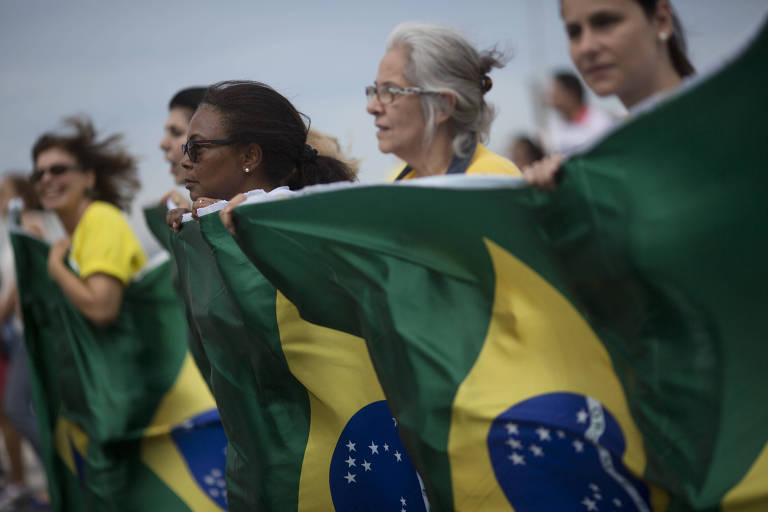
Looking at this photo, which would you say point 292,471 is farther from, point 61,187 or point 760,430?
point 61,187

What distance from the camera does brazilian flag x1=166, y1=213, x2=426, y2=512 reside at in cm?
238

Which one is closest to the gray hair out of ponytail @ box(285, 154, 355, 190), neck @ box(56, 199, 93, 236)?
ponytail @ box(285, 154, 355, 190)

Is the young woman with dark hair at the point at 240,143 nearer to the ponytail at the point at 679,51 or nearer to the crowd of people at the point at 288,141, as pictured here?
the crowd of people at the point at 288,141

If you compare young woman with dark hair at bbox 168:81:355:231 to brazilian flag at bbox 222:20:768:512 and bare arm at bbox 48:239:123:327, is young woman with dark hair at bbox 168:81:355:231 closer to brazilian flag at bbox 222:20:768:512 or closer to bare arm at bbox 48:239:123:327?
brazilian flag at bbox 222:20:768:512

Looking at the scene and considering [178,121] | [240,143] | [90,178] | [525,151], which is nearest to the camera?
[240,143]

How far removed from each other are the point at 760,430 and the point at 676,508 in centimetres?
21

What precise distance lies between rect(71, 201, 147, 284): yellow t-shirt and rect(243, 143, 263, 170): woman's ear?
1421mm

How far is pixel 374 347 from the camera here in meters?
A: 2.05

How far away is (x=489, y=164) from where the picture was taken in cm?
255

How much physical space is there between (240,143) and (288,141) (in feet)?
0.52

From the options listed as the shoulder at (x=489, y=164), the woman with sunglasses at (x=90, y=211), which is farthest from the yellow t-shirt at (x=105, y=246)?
the shoulder at (x=489, y=164)

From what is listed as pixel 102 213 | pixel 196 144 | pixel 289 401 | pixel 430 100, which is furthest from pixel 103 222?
pixel 430 100

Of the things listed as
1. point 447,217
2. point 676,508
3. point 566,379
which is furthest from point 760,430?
point 447,217

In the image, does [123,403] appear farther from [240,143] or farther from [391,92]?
[391,92]
